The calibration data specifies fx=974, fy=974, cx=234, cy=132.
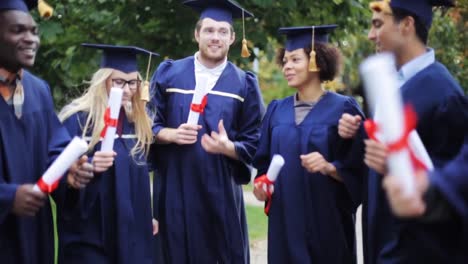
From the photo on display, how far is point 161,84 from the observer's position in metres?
7.88

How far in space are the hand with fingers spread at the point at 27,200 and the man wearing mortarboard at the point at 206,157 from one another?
222cm

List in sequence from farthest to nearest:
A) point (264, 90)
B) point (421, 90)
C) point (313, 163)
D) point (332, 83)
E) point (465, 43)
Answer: point (264, 90) → point (465, 43) → point (332, 83) → point (313, 163) → point (421, 90)

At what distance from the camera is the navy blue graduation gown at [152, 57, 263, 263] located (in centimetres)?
772

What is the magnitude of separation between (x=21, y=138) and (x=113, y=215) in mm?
1110

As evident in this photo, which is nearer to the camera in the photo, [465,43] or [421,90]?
[421,90]

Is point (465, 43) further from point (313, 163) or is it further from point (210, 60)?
point (313, 163)

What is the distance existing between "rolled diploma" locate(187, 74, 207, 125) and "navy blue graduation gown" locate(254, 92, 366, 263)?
0.62 m

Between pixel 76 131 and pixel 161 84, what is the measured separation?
1335mm

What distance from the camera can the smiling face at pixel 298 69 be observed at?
281 inches

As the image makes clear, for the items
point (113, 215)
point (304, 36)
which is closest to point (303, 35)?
point (304, 36)

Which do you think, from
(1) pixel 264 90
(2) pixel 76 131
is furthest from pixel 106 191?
(1) pixel 264 90

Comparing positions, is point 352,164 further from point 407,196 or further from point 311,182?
point 407,196

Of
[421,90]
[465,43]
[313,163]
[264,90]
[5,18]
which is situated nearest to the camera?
[421,90]

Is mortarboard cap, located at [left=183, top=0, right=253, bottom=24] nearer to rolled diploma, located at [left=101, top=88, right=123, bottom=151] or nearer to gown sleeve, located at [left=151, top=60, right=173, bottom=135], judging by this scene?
gown sleeve, located at [left=151, top=60, right=173, bottom=135]
